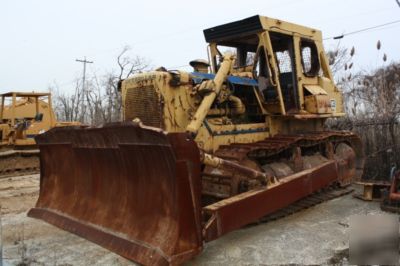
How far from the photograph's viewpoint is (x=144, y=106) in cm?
575

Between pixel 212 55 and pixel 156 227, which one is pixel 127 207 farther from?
pixel 212 55

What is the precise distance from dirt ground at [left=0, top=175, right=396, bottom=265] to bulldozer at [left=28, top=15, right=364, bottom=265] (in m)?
0.22

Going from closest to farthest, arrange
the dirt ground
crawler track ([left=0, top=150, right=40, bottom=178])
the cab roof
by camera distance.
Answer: the dirt ground → the cab roof → crawler track ([left=0, top=150, right=40, bottom=178])

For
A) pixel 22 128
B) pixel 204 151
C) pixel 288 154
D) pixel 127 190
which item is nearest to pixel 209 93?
pixel 204 151

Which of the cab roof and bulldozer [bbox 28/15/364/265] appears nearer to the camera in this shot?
bulldozer [bbox 28/15/364/265]

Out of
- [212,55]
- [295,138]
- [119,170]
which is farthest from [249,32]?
[119,170]

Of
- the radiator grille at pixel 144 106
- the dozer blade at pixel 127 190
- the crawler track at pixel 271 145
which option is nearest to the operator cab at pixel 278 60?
the crawler track at pixel 271 145

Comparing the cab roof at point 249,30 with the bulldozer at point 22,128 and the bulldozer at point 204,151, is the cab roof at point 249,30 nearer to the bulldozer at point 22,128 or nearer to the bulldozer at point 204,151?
the bulldozer at point 204,151

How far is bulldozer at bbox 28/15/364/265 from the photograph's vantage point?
4.14 m

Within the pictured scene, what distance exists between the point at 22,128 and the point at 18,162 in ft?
4.20

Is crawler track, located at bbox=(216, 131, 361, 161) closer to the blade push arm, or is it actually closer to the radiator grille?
the blade push arm

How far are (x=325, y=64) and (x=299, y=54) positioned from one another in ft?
3.34

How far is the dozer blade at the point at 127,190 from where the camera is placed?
13.2 feet

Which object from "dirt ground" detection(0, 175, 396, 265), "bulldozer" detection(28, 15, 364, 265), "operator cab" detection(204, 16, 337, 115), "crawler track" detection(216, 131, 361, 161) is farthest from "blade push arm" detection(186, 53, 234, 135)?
"dirt ground" detection(0, 175, 396, 265)
